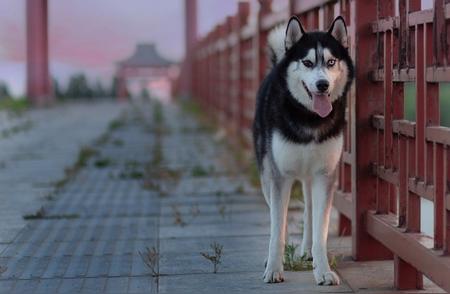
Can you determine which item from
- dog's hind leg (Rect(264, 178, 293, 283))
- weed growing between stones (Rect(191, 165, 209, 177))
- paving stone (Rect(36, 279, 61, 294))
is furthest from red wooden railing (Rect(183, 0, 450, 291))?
weed growing between stones (Rect(191, 165, 209, 177))

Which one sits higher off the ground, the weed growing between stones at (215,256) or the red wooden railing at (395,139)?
the red wooden railing at (395,139)

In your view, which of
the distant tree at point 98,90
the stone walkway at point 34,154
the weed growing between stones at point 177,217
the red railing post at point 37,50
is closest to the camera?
the weed growing between stones at point 177,217

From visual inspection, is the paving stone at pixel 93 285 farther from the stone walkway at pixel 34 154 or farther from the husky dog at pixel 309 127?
the stone walkway at pixel 34 154

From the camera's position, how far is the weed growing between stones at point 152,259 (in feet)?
13.7

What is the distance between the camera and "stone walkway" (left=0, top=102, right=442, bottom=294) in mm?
3969

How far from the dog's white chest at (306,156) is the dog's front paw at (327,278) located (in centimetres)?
48

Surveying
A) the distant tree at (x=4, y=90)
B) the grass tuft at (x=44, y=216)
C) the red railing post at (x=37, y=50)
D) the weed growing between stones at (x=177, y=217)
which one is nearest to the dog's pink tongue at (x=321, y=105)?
the weed growing between stones at (x=177, y=217)

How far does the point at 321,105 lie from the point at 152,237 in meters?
1.70

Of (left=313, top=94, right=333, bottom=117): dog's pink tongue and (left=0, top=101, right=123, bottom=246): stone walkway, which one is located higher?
(left=313, top=94, right=333, bottom=117): dog's pink tongue

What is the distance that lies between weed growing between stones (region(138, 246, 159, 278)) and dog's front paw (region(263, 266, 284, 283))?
545 millimetres

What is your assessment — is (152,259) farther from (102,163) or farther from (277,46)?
(102,163)

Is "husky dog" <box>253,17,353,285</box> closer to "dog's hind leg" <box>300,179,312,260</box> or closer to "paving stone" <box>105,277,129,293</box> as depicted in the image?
"dog's hind leg" <box>300,179,312,260</box>

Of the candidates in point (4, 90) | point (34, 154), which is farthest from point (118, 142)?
point (4, 90)

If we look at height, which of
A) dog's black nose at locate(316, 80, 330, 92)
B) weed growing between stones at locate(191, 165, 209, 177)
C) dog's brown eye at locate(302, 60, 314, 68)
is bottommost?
weed growing between stones at locate(191, 165, 209, 177)
